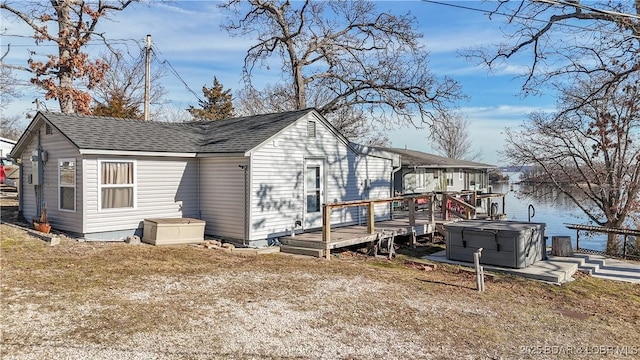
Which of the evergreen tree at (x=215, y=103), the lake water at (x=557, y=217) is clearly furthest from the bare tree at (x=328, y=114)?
the lake water at (x=557, y=217)

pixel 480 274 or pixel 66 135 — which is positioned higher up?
pixel 66 135

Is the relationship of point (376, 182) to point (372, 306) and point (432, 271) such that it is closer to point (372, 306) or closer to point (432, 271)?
point (432, 271)

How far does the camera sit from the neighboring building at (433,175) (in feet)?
77.9

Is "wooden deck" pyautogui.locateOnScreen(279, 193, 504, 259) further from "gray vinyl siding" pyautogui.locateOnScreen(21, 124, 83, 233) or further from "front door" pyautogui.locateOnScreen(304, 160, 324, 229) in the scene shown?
"gray vinyl siding" pyautogui.locateOnScreen(21, 124, 83, 233)

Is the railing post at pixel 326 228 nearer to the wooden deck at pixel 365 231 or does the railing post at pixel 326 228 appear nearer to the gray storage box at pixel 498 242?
the wooden deck at pixel 365 231

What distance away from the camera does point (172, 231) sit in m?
10.9

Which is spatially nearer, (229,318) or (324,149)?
(229,318)

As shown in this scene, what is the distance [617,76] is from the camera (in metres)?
13.2

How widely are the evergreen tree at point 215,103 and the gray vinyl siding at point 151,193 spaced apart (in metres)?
29.2

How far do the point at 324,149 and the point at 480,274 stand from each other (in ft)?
20.9

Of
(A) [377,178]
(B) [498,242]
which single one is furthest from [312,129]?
(B) [498,242]

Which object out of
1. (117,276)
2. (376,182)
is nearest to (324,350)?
(117,276)

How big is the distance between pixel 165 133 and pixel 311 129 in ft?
13.9

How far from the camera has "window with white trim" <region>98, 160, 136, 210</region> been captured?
10.6 metres
